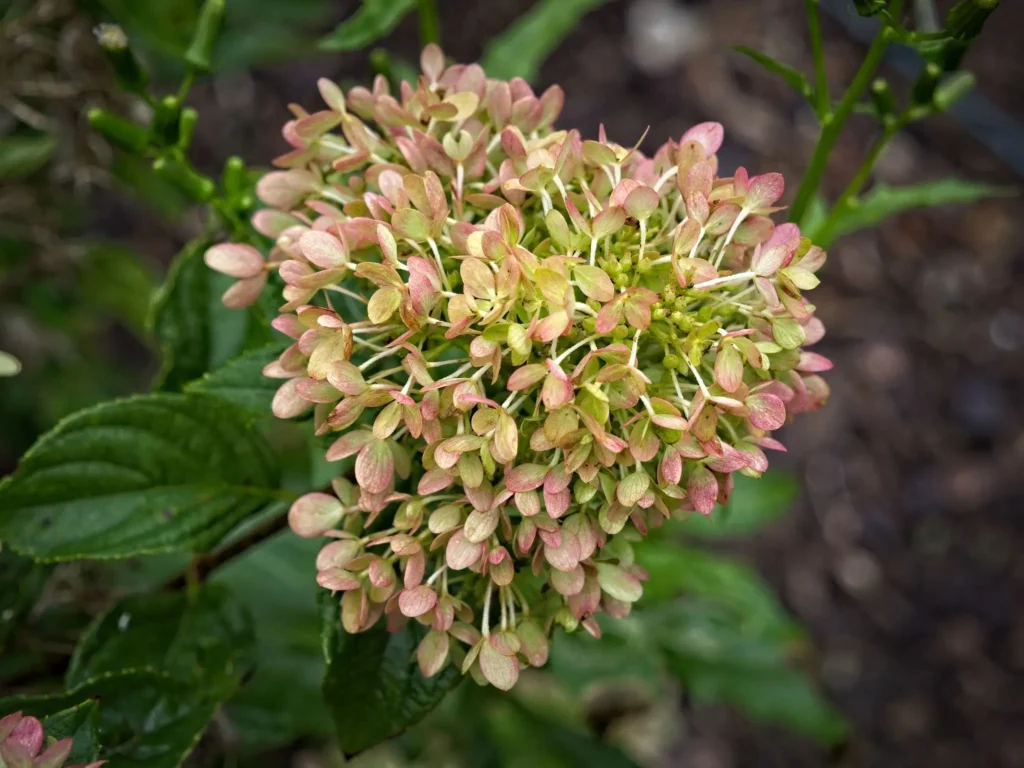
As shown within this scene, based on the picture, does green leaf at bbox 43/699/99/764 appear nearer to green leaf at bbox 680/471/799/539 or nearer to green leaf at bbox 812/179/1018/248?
green leaf at bbox 812/179/1018/248

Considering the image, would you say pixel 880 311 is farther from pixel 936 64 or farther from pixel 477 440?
pixel 477 440

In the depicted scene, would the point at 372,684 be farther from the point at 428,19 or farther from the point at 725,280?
the point at 428,19

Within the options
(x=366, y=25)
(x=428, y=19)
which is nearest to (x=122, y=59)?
(x=366, y=25)

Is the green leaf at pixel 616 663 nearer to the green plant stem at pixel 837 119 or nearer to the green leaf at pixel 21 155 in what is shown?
the green plant stem at pixel 837 119

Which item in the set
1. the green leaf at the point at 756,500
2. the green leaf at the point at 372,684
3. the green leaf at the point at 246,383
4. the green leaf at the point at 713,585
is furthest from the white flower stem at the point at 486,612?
the green leaf at the point at 756,500

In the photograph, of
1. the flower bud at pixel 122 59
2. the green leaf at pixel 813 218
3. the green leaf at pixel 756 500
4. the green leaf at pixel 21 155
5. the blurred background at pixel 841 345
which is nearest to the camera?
the flower bud at pixel 122 59

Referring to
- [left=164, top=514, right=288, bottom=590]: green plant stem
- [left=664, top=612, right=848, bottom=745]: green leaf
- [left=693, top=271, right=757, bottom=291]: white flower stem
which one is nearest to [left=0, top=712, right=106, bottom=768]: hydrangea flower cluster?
[left=164, top=514, right=288, bottom=590]: green plant stem
